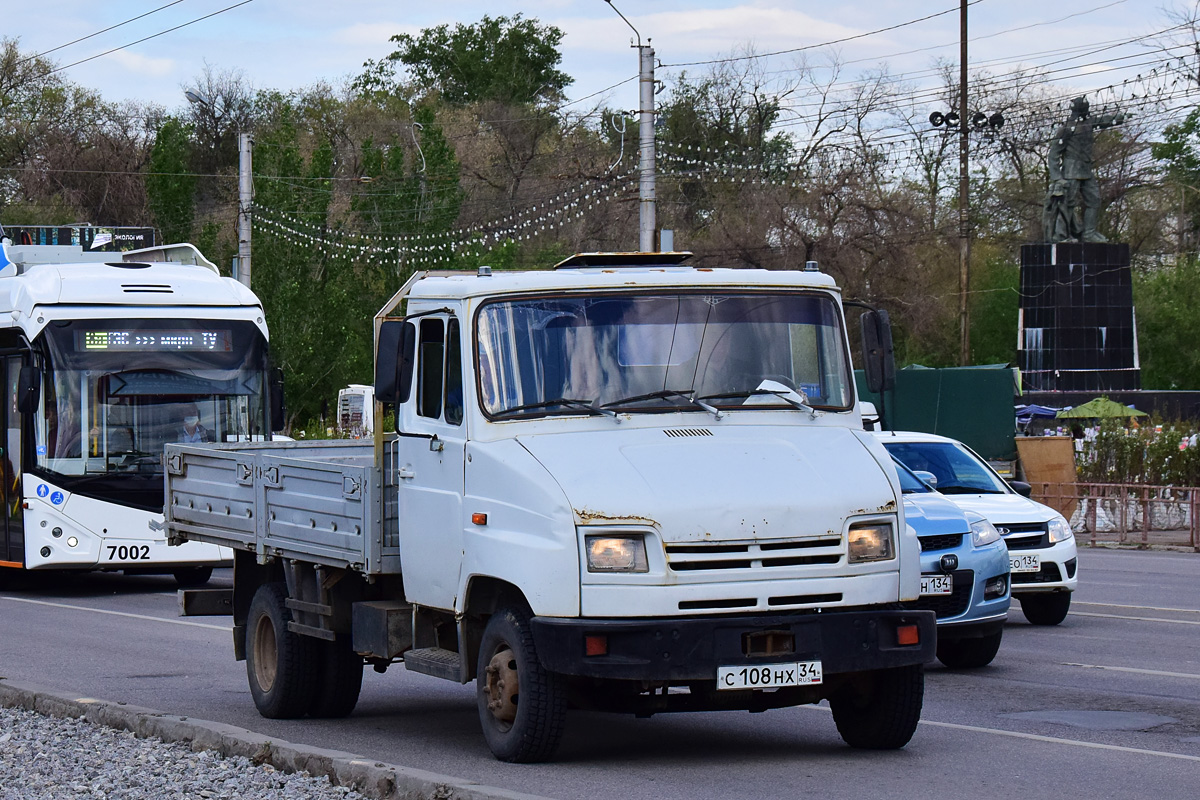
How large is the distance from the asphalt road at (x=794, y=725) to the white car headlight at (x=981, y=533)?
927 millimetres

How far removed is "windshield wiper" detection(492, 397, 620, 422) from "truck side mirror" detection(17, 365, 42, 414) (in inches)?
438

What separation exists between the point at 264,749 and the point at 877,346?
354cm

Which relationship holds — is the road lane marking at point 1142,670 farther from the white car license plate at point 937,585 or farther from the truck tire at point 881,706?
the truck tire at point 881,706

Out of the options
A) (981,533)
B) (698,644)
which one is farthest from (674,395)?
(981,533)

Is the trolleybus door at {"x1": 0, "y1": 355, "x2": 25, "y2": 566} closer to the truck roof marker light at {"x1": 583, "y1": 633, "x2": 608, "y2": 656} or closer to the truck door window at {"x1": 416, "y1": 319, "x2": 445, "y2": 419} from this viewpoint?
the truck door window at {"x1": 416, "y1": 319, "x2": 445, "y2": 419}

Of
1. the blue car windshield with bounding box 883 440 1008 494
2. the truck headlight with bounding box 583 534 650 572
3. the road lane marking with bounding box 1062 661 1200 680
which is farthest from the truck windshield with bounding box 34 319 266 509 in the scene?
the truck headlight with bounding box 583 534 650 572

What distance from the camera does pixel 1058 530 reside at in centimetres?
1502

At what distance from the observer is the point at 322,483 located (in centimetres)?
941

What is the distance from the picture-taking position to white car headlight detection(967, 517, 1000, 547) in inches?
495

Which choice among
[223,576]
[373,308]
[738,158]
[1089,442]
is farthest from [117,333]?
[738,158]

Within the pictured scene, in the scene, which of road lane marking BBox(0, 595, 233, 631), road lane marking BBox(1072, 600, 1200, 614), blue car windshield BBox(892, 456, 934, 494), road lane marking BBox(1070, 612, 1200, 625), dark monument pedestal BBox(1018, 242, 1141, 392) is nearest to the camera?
blue car windshield BBox(892, 456, 934, 494)

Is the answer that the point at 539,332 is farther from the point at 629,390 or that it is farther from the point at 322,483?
the point at 322,483

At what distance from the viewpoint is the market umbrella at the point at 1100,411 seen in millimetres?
41109

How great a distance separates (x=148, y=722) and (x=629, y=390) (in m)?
3.00
